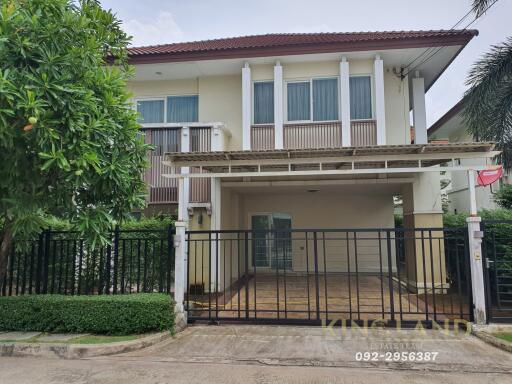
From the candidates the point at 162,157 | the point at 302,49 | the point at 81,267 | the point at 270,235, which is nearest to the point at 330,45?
the point at 302,49

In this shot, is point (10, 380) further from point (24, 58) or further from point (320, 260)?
point (320, 260)

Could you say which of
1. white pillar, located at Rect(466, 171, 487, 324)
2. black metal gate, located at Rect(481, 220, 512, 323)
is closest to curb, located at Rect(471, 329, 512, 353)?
white pillar, located at Rect(466, 171, 487, 324)

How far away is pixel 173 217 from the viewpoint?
9523 millimetres

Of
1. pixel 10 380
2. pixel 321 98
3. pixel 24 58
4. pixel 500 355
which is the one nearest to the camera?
pixel 10 380

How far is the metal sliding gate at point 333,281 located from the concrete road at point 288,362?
66 centimetres

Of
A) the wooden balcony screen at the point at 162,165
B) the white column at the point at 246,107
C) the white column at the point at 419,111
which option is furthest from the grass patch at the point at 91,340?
the white column at the point at 419,111

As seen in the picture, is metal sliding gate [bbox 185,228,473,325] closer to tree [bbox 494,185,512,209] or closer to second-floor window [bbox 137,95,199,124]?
tree [bbox 494,185,512,209]

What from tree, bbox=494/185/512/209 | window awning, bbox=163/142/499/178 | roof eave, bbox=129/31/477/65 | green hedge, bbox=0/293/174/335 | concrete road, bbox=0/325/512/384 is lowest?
concrete road, bbox=0/325/512/384

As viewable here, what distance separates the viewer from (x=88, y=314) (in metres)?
5.87

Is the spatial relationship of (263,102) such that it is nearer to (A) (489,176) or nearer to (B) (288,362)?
(A) (489,176)

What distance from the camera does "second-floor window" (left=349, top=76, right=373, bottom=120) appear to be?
32.9ft

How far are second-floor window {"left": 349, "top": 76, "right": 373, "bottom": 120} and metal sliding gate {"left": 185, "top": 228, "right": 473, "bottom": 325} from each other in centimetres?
357

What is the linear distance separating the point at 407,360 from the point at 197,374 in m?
2.98

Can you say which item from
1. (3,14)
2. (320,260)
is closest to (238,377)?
(3,14)
